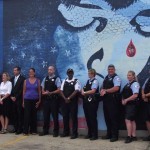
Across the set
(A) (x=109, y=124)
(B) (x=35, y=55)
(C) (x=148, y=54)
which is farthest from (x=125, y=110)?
(B) (x=35, y=55)

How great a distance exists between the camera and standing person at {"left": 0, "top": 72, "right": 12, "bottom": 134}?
11.2 m

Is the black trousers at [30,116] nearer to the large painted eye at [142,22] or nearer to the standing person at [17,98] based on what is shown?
the standing person at [17,98]

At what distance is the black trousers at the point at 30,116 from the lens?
10758mm

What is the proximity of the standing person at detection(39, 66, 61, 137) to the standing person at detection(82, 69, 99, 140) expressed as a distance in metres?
0.90

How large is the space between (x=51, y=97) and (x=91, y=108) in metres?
1.29

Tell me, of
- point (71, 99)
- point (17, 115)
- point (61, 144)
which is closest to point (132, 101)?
point (71, 99)

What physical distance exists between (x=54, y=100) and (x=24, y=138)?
1.34 m

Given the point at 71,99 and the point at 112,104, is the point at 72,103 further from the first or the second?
the point at 112,104

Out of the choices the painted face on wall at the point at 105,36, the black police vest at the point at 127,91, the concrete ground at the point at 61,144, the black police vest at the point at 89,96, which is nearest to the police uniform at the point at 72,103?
the black police vest at the point at 89,96

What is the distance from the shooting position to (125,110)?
32.1ft

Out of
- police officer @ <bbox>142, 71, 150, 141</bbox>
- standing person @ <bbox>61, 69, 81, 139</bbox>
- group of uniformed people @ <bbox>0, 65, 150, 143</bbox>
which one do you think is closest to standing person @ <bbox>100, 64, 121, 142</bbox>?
group of uniformed people @ <bbox>0, 65, 150, 143</bbox>

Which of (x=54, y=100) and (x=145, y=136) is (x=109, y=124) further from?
(x=54, y=100)

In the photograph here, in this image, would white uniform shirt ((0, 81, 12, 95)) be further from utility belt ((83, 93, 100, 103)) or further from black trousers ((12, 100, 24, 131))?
utility belt ((83, 93, 100, 103))

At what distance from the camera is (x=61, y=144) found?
9.46 meters
